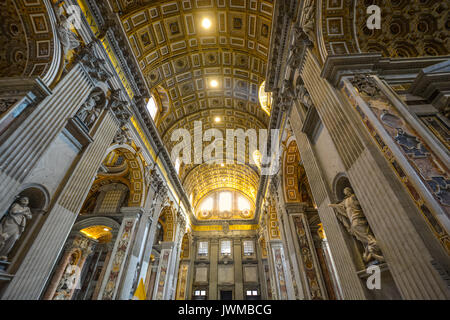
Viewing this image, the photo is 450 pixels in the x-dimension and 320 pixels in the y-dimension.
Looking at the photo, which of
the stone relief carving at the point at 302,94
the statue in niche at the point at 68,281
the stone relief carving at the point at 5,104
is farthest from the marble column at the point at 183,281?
the stone relief carving at the point at 302,94

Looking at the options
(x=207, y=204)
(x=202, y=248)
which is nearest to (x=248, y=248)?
(x=202, y=248)

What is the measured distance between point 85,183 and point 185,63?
8.99 meters

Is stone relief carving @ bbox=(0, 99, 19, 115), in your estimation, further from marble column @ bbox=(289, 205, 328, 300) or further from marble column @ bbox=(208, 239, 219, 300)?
marble column @ bbox=(208, 239, 219, 300)

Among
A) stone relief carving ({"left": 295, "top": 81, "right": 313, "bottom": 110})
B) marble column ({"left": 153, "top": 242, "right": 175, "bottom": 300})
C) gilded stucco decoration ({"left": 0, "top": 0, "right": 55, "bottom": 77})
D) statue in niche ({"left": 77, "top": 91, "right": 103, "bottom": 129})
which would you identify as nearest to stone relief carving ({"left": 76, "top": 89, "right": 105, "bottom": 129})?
statue in niche ({"left": 77, "top": 91, "right": 103, "bottom": 129})

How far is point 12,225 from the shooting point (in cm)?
410

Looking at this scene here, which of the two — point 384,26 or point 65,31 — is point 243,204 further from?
point 65,31

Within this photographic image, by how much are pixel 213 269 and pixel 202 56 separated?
18.9m

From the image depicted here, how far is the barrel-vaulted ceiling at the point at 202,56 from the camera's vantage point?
31.0ft

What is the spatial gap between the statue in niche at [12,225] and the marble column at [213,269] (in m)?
17.9

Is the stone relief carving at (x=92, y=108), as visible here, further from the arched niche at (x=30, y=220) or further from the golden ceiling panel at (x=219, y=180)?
the golden ceiling panel at (x=219, y=180)

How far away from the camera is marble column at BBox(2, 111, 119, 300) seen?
4227mm

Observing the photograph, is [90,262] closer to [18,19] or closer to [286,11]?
[18,19]
